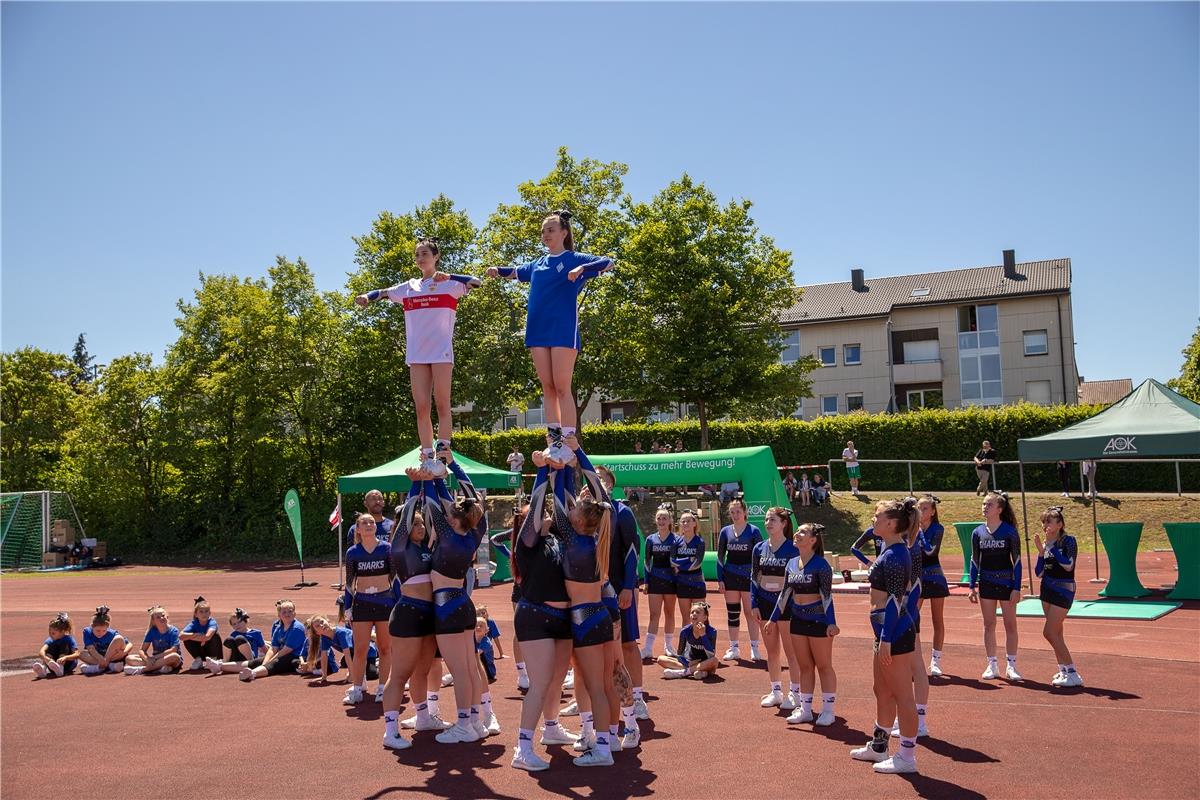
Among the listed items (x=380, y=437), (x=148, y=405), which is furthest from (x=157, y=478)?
(x=380, y=437)

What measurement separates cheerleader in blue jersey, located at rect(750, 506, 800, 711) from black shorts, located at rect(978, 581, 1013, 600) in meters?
2.52

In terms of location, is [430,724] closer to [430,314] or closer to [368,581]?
[368,581]

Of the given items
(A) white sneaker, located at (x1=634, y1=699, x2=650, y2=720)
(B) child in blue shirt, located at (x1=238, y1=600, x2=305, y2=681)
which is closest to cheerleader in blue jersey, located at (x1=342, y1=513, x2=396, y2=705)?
(A) white sneaker, located at (x1=634, y1=699, x2=650, y2=720)

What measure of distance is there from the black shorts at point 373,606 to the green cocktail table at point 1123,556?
1287 centimetres

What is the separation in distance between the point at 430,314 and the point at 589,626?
9.89 feet

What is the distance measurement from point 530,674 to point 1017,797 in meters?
3.47

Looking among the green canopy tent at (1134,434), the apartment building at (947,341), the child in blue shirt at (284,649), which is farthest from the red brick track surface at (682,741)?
the apartment building at (947,341)

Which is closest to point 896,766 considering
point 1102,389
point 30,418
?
point 30,418

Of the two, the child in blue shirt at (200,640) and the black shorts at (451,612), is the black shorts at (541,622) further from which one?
the child in blue shirt at (200,640)

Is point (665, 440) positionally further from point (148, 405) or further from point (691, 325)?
point (148, 405)

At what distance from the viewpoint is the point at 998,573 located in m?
10.2

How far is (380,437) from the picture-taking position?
34.6 m

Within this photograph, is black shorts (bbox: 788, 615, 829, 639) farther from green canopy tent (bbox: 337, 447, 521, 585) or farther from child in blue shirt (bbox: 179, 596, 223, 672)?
green canopy tent (bbox: 337, 447, 521, 585)

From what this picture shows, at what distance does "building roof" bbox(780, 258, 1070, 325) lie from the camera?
4772cm
